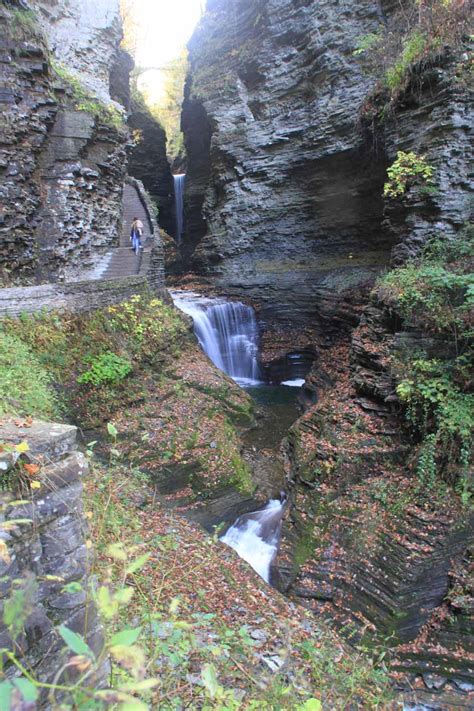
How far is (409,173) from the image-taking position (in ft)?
35.3

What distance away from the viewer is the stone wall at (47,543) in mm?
2191

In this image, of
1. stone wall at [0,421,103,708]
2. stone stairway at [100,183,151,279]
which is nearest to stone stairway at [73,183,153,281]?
stone stairway at [100,183,151,279]

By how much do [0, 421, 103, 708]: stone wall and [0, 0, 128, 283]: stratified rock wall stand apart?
32.2 feet

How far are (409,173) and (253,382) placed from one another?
9.59 meters

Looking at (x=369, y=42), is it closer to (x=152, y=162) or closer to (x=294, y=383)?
(x=294, y=383)

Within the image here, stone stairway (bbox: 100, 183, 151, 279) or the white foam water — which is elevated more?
stone stairway (bbox: 100, 183, 151, 279)

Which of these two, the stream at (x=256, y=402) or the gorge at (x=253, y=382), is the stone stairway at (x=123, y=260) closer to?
the gorge at (x=253, y=382)

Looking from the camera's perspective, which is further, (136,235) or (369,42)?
(136,235)

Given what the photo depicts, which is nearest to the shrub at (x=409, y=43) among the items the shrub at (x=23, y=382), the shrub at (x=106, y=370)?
the shrub at (x=106, y=370)

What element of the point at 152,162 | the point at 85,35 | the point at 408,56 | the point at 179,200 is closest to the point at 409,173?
the point at 408,56

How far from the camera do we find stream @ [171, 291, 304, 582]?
26.4ft

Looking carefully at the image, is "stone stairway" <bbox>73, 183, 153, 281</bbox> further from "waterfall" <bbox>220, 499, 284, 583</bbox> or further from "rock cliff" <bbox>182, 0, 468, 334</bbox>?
"waterfall" <bbox>220, 499, 284, 583</bbox>

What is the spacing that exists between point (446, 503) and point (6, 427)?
6607mm

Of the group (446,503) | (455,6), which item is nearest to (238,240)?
(455,6)
